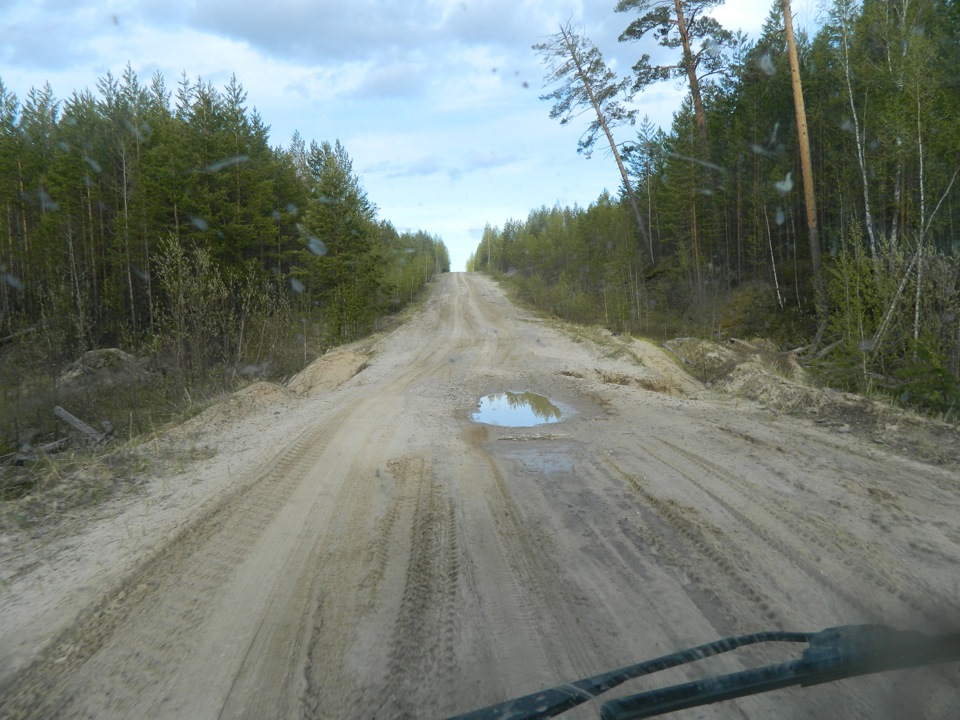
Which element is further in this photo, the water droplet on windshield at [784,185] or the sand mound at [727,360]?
the water droplet on windshield at [784,185]

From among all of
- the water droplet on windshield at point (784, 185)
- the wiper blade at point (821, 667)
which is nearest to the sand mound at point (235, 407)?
the wiper blade at point (821, 667)

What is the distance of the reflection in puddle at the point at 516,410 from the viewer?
8.07 metres

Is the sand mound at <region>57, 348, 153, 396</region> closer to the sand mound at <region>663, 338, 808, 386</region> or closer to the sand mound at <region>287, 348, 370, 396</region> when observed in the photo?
the sand mound at <region>287, 348, 370, 396</region>

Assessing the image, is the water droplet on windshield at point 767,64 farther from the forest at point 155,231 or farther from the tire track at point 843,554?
the tire track at point 843,554

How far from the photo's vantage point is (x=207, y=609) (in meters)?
3.10

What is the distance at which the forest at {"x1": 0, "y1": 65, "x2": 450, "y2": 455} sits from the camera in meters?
15.8

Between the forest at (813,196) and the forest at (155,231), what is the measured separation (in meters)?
11.6

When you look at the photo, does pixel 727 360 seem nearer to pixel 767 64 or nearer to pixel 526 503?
pixel 526 503

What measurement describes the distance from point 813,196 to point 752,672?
684 inches

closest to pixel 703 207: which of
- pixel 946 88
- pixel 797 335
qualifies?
pixel 797 335

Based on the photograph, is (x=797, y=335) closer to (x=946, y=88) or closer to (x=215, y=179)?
(x=946, y=88)

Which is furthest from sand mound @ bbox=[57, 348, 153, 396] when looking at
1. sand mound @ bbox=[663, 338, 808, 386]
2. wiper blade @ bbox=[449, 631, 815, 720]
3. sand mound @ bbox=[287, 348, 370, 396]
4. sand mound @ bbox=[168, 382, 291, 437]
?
wiper blade @ bbox=[449, 631, 815, 720]

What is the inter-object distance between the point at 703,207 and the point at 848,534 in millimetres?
24768

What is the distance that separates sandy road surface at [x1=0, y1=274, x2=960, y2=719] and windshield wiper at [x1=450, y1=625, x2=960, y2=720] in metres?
0.13
